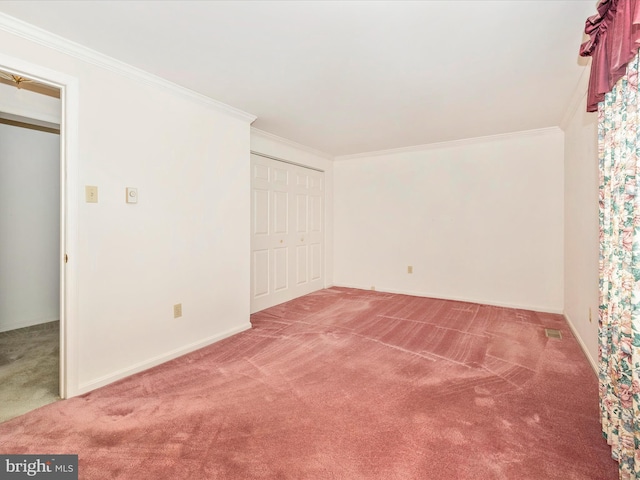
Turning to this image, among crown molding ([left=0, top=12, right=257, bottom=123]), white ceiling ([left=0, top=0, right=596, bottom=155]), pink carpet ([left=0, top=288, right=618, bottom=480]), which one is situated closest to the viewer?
pink carpet ([left=0, top=288, right=618, bottom=480])

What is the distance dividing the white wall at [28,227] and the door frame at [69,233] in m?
2.10

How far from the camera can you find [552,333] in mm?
3139

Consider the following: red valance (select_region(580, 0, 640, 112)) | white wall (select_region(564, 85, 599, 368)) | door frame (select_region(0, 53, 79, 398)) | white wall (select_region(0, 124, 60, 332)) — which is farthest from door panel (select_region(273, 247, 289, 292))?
red valance (select_region(580, 0, 640, 112))

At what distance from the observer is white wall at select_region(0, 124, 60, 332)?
10.9 ft

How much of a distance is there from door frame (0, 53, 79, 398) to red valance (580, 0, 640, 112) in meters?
2.94

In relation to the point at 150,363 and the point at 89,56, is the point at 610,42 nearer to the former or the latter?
the point at 89,56

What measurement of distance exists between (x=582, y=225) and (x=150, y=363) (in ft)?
12.7

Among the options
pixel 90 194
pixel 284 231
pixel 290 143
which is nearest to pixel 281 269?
pixel 284 231

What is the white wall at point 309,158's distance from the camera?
12.9 ft

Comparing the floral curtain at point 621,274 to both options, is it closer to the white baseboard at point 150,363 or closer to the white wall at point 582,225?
the white wall at point 582,225

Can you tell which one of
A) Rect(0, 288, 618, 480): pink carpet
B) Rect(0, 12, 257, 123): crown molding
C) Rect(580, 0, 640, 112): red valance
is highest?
Rect(0, 12, 257, 123): crown molding

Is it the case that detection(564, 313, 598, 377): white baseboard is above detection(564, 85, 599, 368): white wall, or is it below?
below

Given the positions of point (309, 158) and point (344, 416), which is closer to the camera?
point (344, 416)

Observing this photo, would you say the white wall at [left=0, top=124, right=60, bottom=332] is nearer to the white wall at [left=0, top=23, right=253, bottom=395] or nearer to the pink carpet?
the white wall at [left=0, top=23, right=253, bottom=395]
